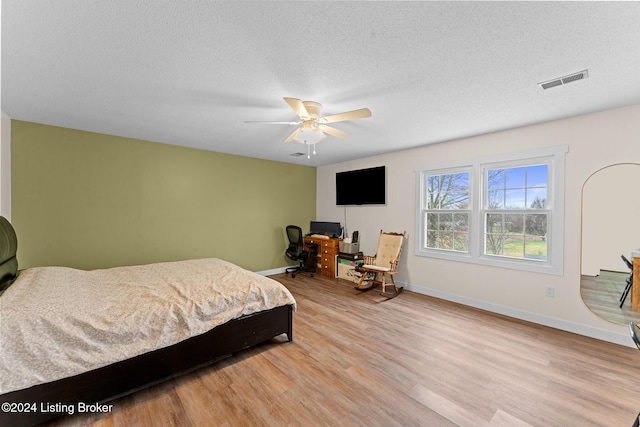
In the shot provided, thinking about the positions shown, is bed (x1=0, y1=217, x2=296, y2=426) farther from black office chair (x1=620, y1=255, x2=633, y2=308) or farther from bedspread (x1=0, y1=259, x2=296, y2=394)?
black office chair (x1=620, y1=255, x2=633, y2=308)

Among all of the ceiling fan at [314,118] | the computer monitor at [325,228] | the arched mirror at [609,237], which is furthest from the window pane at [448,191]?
the ceiling fan at [314,118]

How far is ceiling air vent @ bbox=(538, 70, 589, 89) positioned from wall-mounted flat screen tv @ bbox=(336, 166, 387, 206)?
2.79m

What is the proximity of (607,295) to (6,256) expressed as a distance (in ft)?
19.9

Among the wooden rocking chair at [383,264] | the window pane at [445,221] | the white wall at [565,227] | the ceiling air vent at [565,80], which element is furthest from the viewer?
the wooden rocking chair at [383,264]

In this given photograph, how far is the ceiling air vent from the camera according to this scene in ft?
6.58

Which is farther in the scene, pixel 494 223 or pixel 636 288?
pixel 494 223

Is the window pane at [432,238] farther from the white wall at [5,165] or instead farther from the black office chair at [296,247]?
the white wall at [5,165]

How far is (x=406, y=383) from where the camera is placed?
2.07 m

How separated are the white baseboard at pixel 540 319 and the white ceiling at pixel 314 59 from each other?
2397 mm

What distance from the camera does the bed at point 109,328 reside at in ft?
5.21

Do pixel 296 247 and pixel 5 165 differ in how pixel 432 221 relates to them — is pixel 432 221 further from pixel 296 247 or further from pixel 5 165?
pixel 5 165

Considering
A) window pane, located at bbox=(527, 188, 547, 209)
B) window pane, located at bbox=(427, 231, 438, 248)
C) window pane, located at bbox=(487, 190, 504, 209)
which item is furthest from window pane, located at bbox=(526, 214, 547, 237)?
window pane, located at bbox=(427, 231, 438, 248)

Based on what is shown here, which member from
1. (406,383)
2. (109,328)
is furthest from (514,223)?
(109,328)

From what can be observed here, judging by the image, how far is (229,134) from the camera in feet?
12.0
